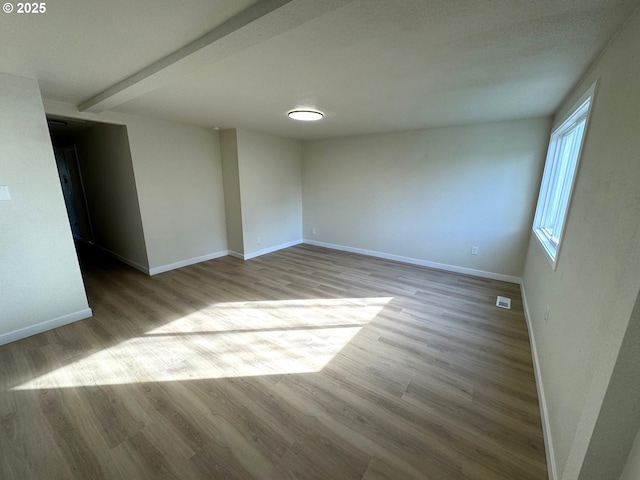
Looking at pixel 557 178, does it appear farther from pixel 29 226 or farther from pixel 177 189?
pixel 29 226

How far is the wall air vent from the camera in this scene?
2941 millimetres

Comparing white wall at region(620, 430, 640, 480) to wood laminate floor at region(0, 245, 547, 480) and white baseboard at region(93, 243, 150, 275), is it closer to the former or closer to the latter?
wood laminate floor at region(0, 245, 547, 480)

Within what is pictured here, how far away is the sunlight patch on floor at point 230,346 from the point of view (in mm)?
1906

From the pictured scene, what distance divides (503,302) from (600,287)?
223 cm

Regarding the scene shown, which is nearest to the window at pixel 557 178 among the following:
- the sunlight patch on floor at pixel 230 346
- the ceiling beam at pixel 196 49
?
the sunlight patch on floor at pixel 230 346

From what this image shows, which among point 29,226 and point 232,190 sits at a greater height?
point 232,190

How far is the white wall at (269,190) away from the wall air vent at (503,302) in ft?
12.4

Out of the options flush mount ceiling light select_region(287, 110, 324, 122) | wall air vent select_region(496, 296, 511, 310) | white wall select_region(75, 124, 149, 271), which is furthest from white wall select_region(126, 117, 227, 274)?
wall air vent select_region(496, 296, 511, 310)

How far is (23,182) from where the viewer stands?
2.18m

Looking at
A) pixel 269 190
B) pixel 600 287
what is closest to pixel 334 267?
pixel 269 190

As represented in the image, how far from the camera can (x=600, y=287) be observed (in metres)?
1.11

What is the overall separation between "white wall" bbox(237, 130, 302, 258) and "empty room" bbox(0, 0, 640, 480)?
23 centimetres

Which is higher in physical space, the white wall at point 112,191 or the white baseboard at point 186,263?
the white wall at point 112,191

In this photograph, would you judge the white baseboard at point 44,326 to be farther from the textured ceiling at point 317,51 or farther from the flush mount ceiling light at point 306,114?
the flush mount ceiling light at point 306,114
